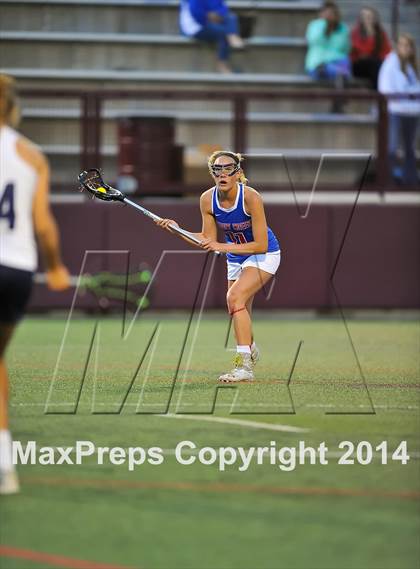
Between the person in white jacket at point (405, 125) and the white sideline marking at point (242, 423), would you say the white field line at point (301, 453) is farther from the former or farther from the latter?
the person in white jacket at point (405, 125)

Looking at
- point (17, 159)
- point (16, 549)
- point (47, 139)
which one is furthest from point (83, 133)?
point (16, 549)

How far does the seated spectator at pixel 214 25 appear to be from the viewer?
909 inches

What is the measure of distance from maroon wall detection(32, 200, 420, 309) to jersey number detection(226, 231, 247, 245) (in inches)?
315

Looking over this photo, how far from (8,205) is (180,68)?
1738cm

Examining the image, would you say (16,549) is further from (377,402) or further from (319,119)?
(319,119)

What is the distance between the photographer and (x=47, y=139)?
1986cm

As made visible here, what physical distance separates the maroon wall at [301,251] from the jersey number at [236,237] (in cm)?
800

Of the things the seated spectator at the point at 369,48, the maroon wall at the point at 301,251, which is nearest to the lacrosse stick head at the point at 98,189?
the maroon wall at the point at 301,251

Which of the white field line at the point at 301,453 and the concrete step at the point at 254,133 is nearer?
the white field line at the point at 301,453

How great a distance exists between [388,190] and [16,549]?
48.0ft

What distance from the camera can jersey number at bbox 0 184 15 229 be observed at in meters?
6.80

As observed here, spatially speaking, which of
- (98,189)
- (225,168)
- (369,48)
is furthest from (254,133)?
(225,168)

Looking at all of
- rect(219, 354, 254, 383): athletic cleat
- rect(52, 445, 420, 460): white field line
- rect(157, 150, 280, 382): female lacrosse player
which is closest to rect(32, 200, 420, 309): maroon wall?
rect(157, 150, 280, 382): female lacrosse player

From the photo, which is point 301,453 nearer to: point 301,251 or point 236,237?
point 236,237
